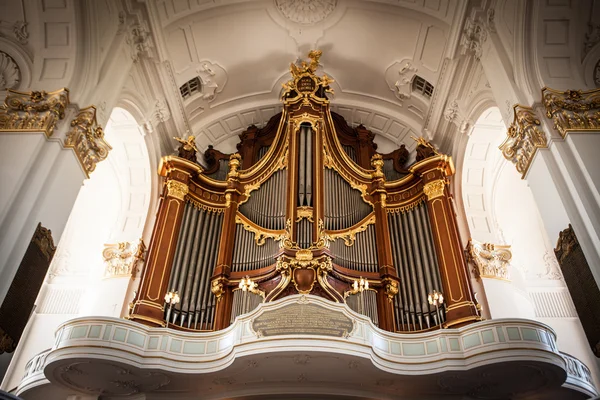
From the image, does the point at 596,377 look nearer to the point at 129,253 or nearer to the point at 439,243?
the point at 439,243

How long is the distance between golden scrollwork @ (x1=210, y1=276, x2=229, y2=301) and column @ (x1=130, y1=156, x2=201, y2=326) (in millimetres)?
1102

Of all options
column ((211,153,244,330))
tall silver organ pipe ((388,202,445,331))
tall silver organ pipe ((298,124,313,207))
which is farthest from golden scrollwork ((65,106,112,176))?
tall silver organ pipe ((388,202,445,331))

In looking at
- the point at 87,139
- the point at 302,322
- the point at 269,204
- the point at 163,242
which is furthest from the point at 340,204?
the point at 87,139

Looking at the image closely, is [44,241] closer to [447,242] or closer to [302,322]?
[302,322]

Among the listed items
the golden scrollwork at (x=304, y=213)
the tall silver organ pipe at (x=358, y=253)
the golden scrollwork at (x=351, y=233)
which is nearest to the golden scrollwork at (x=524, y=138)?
the tall silver organ pipe at (x=358, y=253)

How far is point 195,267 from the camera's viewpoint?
1214 cm

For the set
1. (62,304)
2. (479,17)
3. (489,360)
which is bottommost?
(489,360)

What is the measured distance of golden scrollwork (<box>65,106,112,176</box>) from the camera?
919 centimetres

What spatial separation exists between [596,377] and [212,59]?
1328 cm

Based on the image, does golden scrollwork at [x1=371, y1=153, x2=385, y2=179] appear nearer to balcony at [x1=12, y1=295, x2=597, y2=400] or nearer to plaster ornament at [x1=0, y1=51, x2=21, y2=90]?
balcony at [x1=12, y1=295, x2=597, y2=400]

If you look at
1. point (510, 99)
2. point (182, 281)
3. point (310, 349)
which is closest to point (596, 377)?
point (510, 99)

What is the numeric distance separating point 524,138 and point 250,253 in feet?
21.2

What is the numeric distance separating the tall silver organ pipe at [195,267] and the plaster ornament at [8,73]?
4.96 meters

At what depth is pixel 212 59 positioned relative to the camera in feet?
49.2
